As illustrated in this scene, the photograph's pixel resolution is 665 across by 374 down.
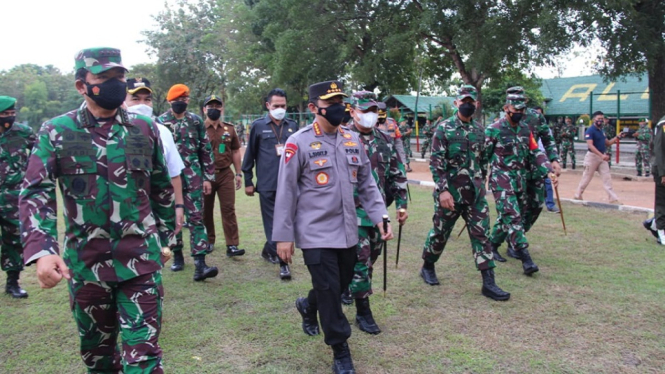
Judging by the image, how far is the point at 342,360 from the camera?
148 inches

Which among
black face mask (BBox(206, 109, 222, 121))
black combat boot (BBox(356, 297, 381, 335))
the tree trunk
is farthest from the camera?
the tree trunk

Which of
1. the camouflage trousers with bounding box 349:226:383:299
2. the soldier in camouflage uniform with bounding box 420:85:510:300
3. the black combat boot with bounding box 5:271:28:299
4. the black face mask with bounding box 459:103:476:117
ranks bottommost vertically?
the black combat boot with bounding box 5:271:28:299

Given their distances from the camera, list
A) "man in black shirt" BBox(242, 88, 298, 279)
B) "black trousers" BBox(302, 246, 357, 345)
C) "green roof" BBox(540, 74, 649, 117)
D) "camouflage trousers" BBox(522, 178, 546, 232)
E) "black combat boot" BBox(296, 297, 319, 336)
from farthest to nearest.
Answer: "green roof" BBox(540, 74, 649, 117), "camouflage trousers" BBox(522, 178, 546, 232), "man in black shirt" BBox(242, 88, 298, 279), "black combat boot" BBox(296, 297, 319, 336), "black trousers" BBox(302, 246, 357, 345)

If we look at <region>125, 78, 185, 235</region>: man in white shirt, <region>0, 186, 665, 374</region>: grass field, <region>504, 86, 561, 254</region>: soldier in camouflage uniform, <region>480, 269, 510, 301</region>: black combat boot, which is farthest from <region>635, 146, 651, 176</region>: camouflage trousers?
<region>125, 78, 185, 235</region>: man in white shirt

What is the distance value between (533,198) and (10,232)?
19.8 ft

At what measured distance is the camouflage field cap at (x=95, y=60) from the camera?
2871 millimetres

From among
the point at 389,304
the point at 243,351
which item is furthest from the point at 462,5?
the point at 243,351

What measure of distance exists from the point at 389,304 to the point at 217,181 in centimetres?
304

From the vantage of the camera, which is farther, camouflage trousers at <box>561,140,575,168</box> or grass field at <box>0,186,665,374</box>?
camouflage trousers at <box>561,140,575,168</box>

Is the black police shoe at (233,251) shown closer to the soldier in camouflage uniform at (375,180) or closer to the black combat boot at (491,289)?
the soldier in camouflage uniform at (375,180)

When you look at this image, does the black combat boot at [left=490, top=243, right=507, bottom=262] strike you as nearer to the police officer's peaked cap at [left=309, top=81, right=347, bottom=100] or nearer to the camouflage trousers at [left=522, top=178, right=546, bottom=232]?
the camouflage trousers at [left=522, top=178, right=546, bottom=232]

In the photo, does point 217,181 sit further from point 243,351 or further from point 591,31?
point 591,31

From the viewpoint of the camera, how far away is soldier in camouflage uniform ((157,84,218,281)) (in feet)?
20.1

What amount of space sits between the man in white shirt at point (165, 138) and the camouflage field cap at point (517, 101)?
3.76 m
